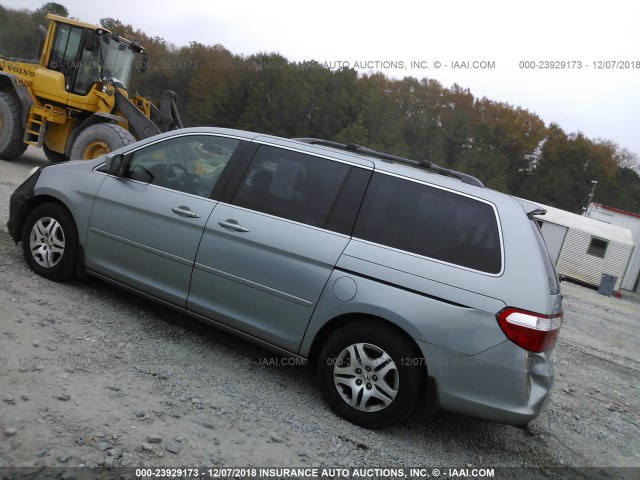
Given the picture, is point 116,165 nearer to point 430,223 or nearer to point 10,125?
point 430,223

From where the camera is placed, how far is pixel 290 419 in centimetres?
377

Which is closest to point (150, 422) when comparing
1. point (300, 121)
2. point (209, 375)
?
point (209, 375)

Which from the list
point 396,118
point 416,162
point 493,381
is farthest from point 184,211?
point 396,118

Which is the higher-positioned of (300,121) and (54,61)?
(300,121)

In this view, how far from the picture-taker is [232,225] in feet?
13.9

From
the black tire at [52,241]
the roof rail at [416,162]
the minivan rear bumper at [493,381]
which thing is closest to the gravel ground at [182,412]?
the black tire at [52,241]

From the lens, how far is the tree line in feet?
171

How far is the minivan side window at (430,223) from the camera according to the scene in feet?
12.1

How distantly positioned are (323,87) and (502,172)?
19109 millimetres

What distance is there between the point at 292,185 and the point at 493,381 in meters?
1.96

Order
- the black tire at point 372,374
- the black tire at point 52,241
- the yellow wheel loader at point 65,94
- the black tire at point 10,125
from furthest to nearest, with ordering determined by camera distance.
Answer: the black tire at point 10,125, the yellow wheel loader at point 65,94, the black tire at point 52,241, the black tire at point 372,374

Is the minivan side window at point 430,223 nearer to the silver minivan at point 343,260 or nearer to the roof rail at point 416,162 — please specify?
the silver minivan at point 343,260

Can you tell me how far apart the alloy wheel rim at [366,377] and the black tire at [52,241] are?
2.70m

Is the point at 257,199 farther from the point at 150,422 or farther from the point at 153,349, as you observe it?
the point at 150,422
